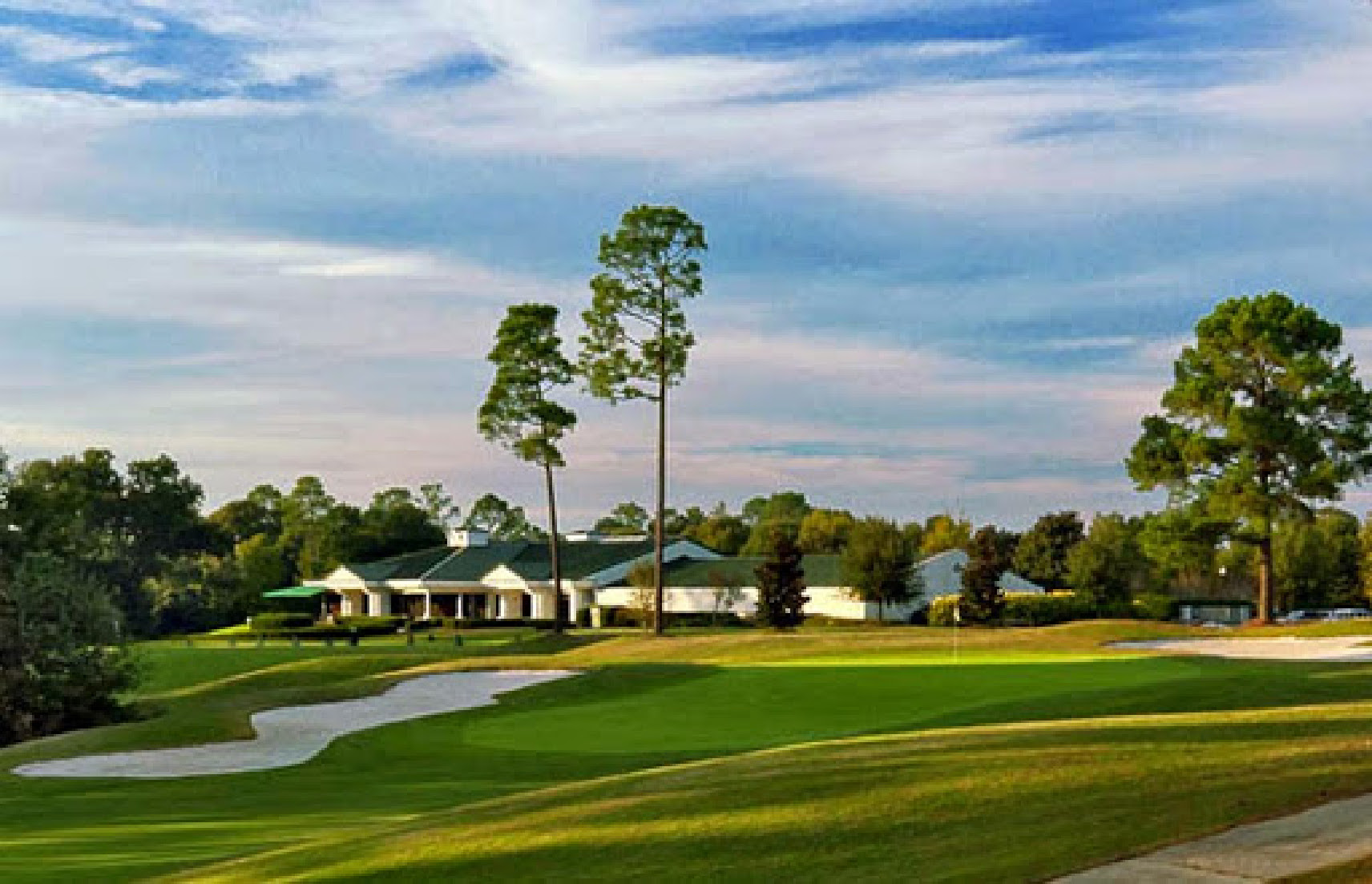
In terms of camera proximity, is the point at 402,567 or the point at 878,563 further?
the point at 402,567

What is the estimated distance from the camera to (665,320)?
208ft

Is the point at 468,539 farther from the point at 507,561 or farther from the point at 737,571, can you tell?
the point at 737,571

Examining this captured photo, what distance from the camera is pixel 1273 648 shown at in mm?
41375

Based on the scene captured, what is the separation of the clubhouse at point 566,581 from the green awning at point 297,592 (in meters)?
0.15

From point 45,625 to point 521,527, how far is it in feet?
398

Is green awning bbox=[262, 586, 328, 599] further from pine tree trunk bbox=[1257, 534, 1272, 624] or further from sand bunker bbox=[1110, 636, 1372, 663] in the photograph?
sand bunker bbox=[1110, 636, 1372, 663]

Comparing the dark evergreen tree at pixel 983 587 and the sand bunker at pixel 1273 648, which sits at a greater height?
the dark evergreen tree at pixel 983 587

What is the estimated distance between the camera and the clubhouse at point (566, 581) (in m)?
89.0

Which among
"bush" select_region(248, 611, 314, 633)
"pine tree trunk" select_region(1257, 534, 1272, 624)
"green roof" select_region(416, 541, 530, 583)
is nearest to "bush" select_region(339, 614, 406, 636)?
"bush" select_region(248, 611, 314, 633)

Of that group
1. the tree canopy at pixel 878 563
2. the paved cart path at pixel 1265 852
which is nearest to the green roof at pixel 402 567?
the tree canopy at pixel 878 563

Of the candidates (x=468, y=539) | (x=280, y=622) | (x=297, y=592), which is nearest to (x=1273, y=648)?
(x=280, y=622)

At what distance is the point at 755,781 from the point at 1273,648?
31998 mm

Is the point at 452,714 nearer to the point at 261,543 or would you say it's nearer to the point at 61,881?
the point at 61,881

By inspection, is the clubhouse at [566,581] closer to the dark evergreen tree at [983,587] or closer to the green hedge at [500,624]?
the green hedge at [500,624]
